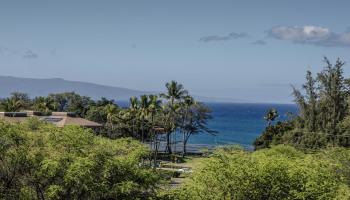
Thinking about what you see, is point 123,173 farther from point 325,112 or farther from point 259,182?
point 325,112

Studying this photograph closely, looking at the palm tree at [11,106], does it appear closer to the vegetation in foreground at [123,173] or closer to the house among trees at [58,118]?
the house among trees at [58,118]

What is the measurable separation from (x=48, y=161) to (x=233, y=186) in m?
8.72

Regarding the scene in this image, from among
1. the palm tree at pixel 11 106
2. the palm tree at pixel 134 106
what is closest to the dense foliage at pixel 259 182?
the palm tree at pixel 134 106

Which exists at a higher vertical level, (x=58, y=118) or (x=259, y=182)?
(x=58, y=118)

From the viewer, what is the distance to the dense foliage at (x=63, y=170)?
2466 cm

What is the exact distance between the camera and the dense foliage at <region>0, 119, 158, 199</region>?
24.7m

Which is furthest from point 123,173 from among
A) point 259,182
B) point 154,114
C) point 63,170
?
point 154,114

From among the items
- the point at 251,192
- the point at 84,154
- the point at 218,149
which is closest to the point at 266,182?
the point at 251,192

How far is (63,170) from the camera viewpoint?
81.8 ft

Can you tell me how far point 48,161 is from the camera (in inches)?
957

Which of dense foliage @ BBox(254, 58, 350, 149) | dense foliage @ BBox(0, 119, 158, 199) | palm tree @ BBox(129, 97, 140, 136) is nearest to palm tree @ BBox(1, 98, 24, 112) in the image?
palm tree @ BBox(129, 97, 140, 136)

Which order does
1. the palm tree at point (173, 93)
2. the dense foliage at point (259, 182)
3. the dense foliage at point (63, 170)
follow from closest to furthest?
the dense foliage at point (63, 170) → the dense foliage at point (259, 182) → the palm tree at point (173, 93)

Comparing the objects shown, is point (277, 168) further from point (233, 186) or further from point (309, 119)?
point (309, 119)

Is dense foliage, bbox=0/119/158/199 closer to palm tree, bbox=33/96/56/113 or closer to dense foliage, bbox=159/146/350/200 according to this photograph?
dense foliage, bbox=159/146/350/200
